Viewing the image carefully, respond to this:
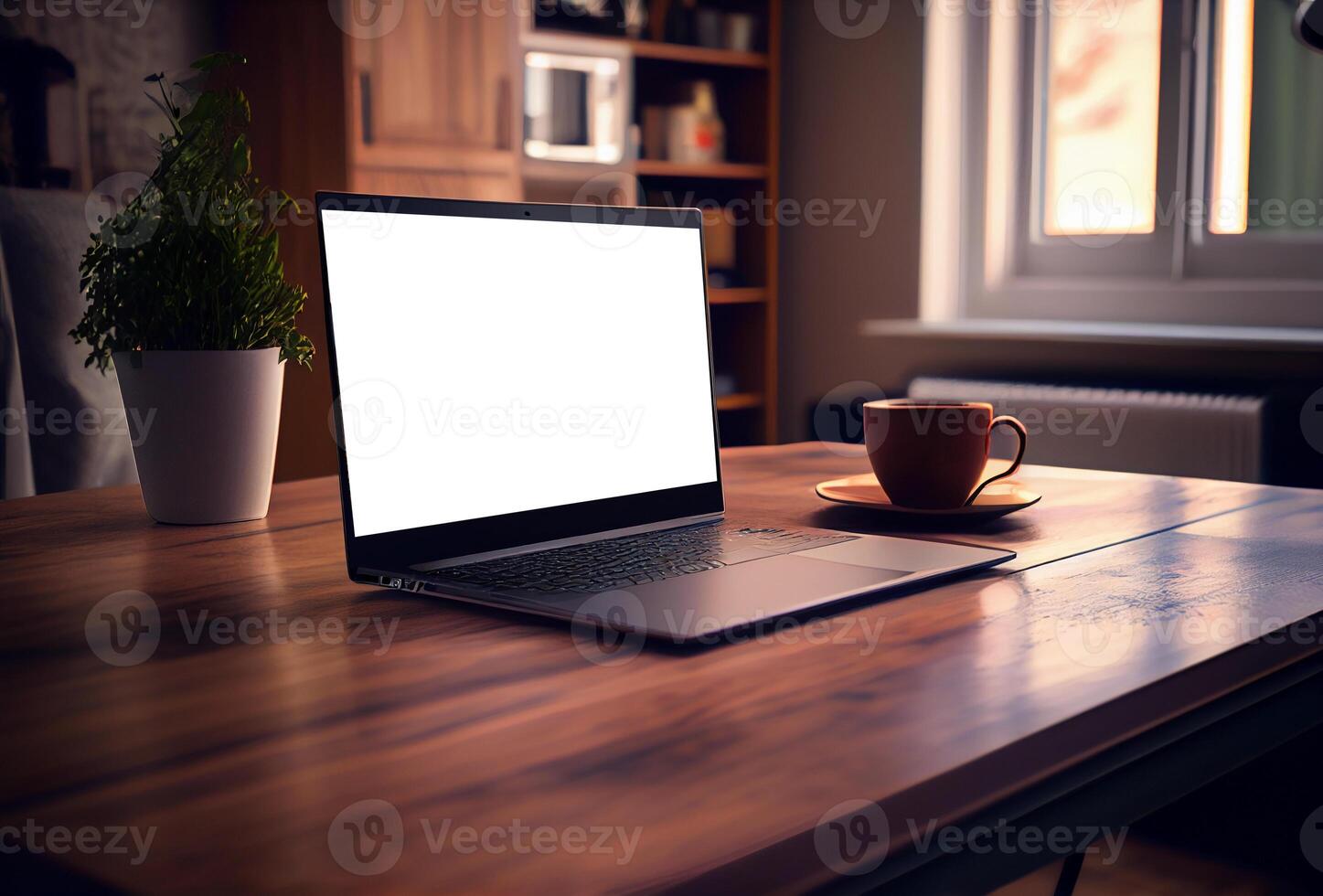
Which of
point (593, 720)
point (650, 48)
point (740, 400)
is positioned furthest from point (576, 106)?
point (593, 720)

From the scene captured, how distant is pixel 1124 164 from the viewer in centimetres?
318

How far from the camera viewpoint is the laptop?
0.81 meters

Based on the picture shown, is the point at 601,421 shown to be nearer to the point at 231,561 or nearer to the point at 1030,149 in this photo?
the point at 231,561

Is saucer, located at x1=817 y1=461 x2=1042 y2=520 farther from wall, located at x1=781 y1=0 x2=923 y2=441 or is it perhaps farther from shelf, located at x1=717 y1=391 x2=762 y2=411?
shelf, located at x1=717 y1=391 x2=762 y2=411

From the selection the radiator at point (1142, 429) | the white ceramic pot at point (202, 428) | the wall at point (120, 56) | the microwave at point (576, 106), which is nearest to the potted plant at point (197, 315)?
the white ceramic pot at point (202, 428)

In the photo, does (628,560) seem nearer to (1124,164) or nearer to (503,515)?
(503,515)

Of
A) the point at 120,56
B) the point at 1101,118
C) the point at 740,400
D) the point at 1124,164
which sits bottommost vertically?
the point at 740,400

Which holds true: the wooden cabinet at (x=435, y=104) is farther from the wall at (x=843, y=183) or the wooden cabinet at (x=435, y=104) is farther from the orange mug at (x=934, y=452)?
the orange mug at (x=934, y=452)

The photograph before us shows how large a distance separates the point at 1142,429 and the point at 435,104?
1.75m

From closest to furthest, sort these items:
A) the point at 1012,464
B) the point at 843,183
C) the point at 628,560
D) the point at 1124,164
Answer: the point at 628,560, the point at 1012,464, the point at 1124,164, the point at 843,183

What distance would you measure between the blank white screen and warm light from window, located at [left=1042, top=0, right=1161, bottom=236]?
2.40 meters

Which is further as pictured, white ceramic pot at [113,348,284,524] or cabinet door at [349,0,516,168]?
cabinet door at [349,0,516,168]

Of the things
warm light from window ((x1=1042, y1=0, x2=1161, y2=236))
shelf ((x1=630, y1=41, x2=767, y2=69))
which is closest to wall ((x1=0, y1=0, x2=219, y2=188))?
shelf ((x1=630, y1=41, x2=767, y2=69))

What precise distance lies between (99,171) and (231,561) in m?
2.39
